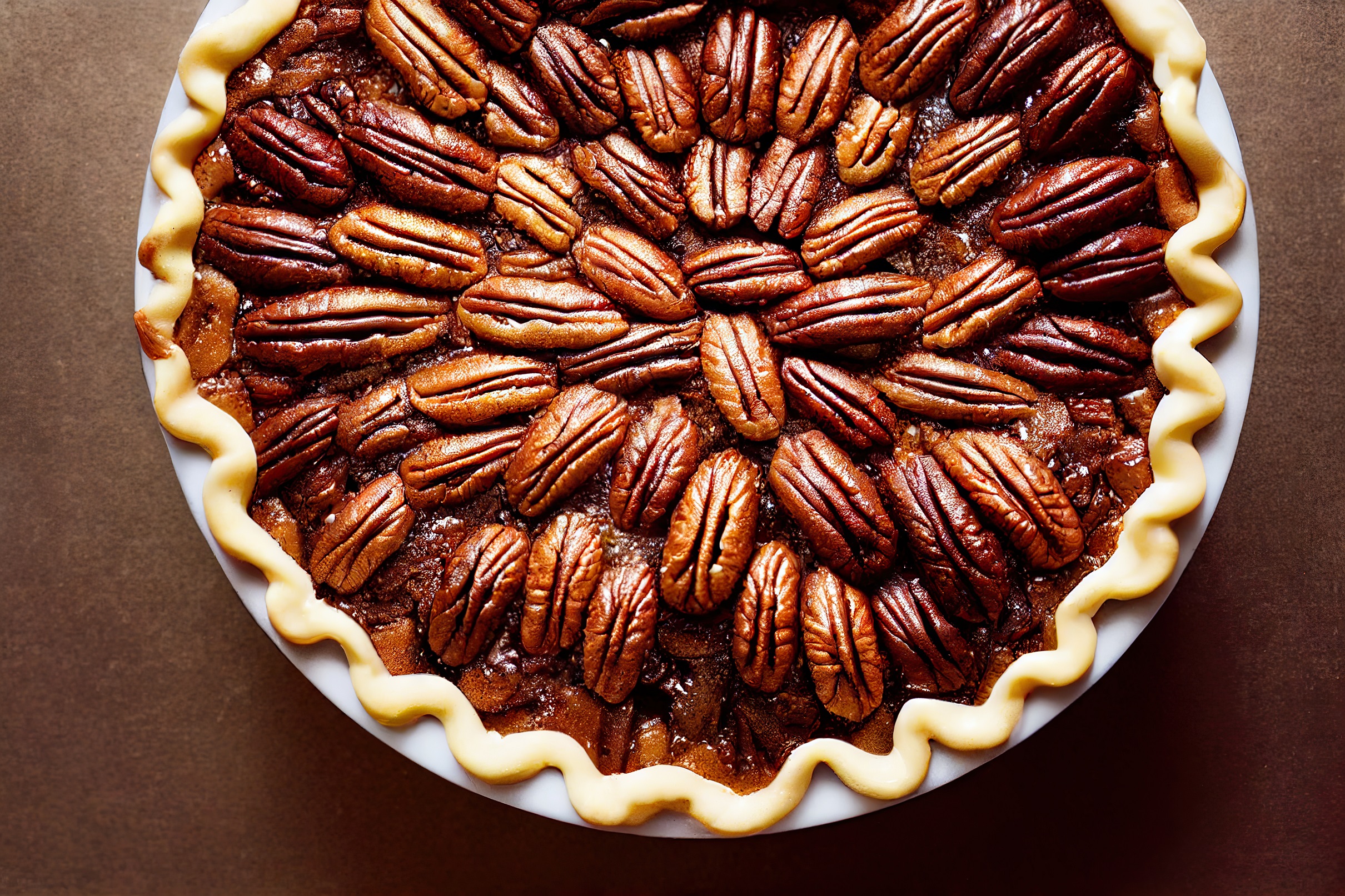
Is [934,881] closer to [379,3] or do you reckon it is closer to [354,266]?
[354,266]

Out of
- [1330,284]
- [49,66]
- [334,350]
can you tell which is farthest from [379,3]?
[1330,284]

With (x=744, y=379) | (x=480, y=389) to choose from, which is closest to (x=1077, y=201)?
(x=744, y=379)

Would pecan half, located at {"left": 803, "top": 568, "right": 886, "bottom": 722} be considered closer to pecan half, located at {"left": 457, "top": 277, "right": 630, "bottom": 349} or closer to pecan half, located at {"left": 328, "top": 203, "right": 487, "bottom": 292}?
pecan half, located at {"left": 457, "top": 277, "right": 630, "bottom": 349}

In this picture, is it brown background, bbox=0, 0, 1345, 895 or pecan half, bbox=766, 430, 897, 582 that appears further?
brown background, bbox=0, 0, 1345, 895

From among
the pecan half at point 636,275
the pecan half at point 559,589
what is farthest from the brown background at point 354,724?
the pecan half at point 636,275

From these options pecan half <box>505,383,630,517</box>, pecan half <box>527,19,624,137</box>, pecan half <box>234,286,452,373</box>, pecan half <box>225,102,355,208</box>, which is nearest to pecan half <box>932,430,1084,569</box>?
pecan half <box>505,383,630,517</box>

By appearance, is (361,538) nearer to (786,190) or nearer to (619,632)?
(619,632)

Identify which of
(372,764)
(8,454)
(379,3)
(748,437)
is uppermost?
(379,3)
